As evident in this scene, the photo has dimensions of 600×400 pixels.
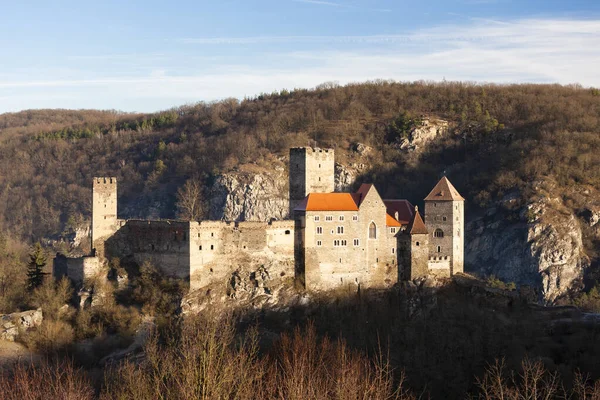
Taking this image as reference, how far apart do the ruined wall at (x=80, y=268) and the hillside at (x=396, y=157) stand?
152ft

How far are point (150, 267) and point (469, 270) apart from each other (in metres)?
41.8

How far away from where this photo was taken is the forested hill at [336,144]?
115938 millimetres

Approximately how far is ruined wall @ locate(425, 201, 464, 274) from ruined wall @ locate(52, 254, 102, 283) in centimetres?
2271

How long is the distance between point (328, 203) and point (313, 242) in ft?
9.50

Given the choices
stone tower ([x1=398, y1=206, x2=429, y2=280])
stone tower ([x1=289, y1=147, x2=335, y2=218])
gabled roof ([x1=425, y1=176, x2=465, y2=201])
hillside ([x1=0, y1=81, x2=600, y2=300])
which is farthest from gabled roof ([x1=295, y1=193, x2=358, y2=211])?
hillside ([x1=0, y1=81, x2=600, y2=300])

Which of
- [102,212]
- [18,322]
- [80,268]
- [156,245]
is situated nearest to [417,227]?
[156,245]

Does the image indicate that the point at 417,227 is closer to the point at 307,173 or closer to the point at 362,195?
the point at 362,195

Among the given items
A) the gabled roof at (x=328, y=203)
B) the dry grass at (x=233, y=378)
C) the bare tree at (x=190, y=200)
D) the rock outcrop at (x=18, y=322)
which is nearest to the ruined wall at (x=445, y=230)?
the gabled roof at (x=328, y=203)

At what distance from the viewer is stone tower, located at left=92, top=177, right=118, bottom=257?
70.9 metres

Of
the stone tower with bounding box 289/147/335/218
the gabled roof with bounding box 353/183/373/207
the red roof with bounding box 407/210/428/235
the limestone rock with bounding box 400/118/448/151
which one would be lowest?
the red roof with bounding box 407/210/428/235

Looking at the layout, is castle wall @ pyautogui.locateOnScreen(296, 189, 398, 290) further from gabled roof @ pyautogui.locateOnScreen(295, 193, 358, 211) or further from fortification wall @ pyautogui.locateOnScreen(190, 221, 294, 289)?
fortification wall @ pyautogui.locateOnScreen(190, 221, 294, 289)

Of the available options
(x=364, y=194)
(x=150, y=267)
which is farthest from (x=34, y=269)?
(x=364, y=194)

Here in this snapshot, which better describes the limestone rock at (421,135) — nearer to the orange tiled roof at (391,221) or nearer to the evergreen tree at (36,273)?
the orange tiled roof at (391,221)

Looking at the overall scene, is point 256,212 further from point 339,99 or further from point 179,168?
point 339,99
